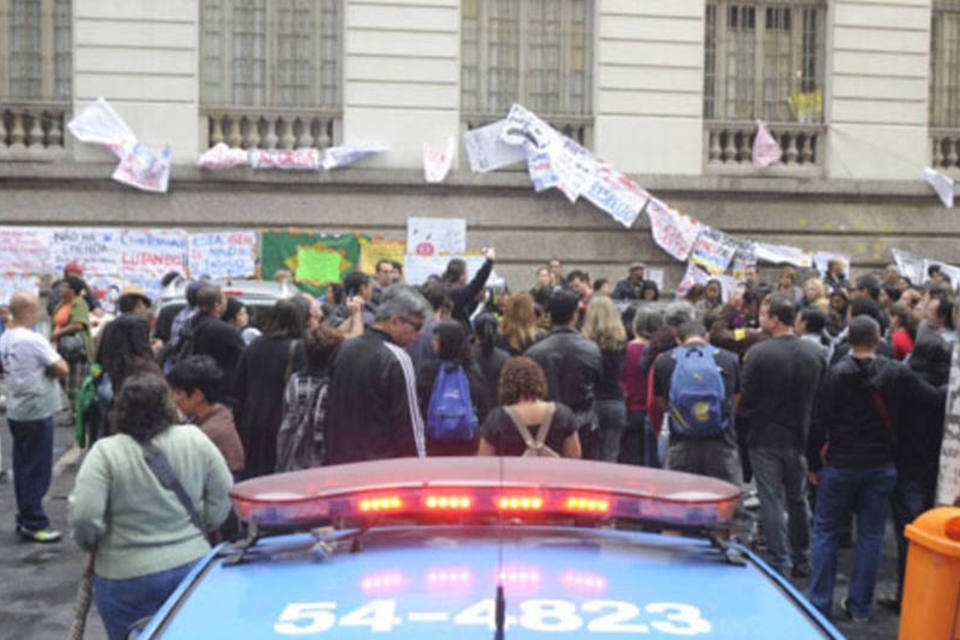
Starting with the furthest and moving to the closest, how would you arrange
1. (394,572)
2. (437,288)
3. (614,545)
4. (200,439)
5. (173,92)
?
(173,92) → (437,288) → (200,439) → (614,545) → (394,572)

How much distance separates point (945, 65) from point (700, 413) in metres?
15.6

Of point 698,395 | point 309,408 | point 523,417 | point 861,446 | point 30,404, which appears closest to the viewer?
point 523,417

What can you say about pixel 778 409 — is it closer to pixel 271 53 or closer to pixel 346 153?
pixel 346 153

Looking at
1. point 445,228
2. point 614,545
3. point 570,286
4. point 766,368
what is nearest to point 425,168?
point 445,228

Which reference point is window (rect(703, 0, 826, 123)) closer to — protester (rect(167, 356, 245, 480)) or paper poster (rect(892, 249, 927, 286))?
paper poster (rect(892, 249, 927, 286))

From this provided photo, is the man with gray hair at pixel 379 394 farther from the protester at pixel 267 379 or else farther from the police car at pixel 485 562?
the police car at pixel 485 562

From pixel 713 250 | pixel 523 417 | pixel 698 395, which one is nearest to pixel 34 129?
pixel 713 250

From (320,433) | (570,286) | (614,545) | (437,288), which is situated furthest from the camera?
(570,286)

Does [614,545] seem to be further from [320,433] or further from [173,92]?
[173,92]

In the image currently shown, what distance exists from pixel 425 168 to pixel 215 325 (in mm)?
10730

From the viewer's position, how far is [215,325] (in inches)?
396

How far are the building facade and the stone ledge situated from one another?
0.03 metres

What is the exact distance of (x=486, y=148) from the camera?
68.2ft

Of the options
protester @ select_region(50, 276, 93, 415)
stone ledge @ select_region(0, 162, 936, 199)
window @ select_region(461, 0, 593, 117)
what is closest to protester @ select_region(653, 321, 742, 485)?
protester @ select_region(50, 276, 93, 415)
